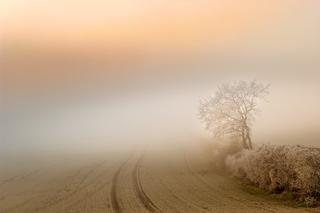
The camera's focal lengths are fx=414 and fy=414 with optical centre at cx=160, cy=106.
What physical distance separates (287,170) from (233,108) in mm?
20387

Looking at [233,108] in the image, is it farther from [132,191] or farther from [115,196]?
[115,196]

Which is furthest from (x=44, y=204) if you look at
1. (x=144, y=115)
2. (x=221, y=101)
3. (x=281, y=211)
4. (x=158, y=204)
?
(x=144, y=115)

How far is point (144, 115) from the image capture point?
17788 centimetres

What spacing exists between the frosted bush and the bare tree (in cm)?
1206

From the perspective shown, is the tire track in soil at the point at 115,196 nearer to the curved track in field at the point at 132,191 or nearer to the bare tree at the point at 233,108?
the curved track in field at the point at 132,191

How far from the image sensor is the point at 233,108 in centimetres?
4753

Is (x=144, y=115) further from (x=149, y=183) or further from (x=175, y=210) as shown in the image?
(x=175, y=210)

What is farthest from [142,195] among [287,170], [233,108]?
[233,108]

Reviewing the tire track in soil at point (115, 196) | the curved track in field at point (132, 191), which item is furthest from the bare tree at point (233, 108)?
the tire track in soil at point (115, 196)

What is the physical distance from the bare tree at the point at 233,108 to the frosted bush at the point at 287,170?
1206 cm

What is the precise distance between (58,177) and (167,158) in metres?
18.1

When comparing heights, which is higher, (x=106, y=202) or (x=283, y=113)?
(x=283, y=113)

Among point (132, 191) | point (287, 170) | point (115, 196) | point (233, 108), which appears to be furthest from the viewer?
point (233, 108)

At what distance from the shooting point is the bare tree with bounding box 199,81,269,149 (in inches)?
1865
